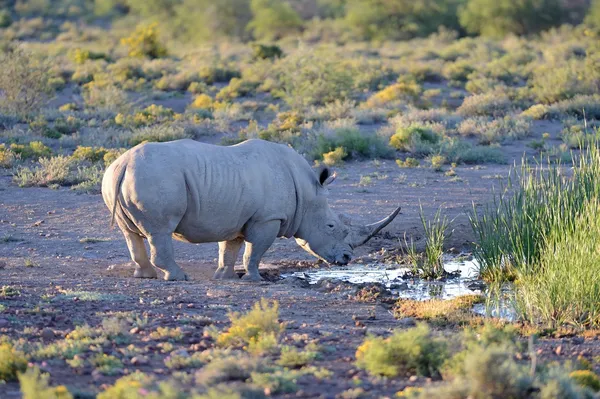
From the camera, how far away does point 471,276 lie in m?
11.0

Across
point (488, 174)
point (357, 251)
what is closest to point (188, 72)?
point (488, 174)

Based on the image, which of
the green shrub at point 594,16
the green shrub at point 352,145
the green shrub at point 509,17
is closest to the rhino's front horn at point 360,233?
the green shrub at point 352,145

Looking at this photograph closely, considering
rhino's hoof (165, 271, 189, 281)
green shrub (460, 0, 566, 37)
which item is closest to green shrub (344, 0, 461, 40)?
green shrub (460, 0, 566, 37)

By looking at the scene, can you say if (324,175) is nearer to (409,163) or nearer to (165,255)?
(165,255)

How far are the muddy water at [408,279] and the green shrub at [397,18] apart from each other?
37.1 m

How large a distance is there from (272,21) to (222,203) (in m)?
40.4

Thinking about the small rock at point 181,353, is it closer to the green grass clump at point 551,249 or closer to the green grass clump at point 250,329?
the green grass clump at point 250,329

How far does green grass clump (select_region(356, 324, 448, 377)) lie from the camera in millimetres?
6047

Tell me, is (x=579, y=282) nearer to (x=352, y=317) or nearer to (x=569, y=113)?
(x=352, y=317)

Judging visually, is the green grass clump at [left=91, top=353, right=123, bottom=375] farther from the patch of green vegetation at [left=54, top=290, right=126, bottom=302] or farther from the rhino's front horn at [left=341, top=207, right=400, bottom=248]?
the rhino's front horn at [left=341, top=207, right=400, bottom=248]

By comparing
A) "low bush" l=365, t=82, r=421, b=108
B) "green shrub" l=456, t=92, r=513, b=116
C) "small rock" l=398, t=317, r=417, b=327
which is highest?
"small rock" l=398, t=317, r=417, b=327

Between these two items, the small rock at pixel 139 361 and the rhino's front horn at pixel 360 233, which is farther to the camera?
the rhino's front horn at pixel 360 233

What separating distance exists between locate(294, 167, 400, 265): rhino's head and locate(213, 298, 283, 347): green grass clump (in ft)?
12.2

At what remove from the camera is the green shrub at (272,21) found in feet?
162
